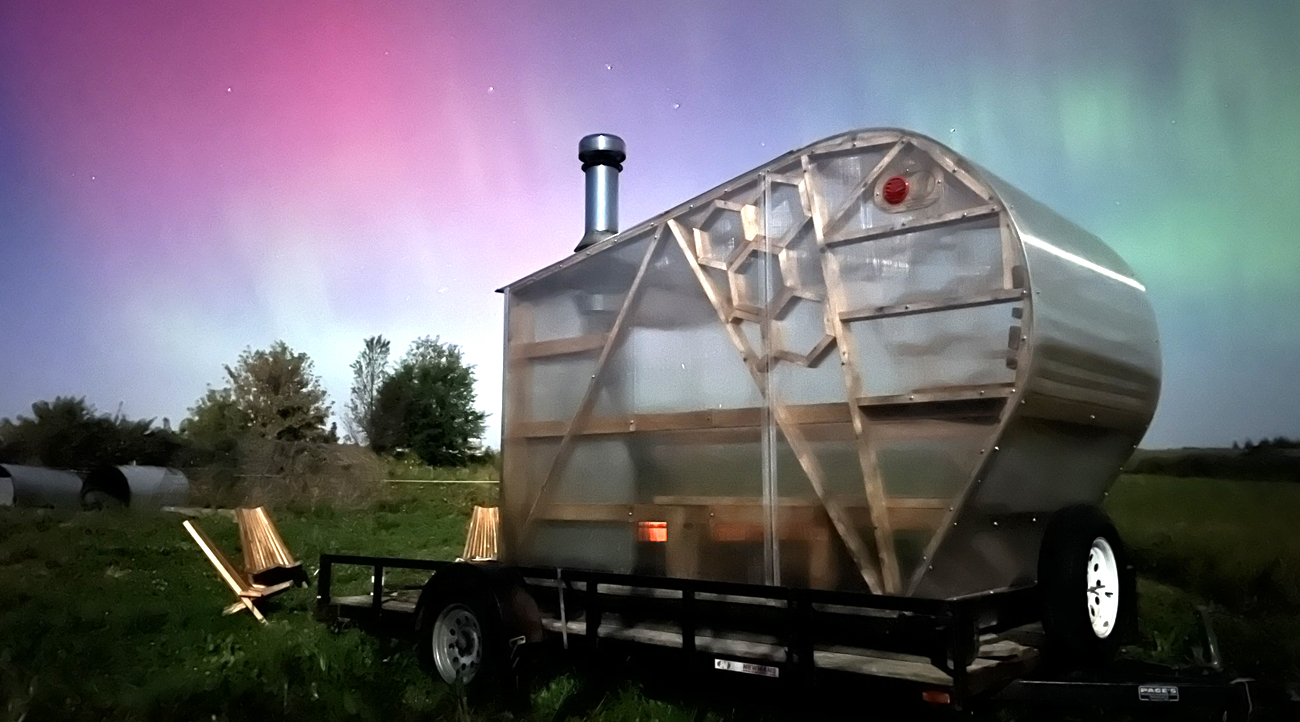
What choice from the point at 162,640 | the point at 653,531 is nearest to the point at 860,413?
the point at 653,531

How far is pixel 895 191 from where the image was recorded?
4359 millimetres

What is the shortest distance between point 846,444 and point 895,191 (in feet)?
4.06

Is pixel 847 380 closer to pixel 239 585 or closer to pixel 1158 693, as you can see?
pixel 1158 693

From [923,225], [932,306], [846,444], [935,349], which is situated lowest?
[846,444]

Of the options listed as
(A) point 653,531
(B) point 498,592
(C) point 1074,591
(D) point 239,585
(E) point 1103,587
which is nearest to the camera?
(C) point 1074,591

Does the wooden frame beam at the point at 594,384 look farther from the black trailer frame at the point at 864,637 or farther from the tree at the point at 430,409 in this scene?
the tree at the point at 430,409

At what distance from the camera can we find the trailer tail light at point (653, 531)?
5.01 metres

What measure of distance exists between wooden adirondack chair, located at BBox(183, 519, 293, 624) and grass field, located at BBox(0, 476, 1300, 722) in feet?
0.65

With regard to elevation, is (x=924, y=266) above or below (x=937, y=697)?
above

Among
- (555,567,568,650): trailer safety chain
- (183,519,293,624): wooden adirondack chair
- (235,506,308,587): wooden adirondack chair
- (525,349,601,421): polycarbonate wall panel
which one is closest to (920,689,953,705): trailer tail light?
(555,567,568,650): trailer safety chain

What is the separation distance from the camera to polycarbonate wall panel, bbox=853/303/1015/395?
3963mm

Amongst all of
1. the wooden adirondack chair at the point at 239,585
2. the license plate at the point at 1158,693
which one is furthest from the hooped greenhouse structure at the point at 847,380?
the wooden adirondack chair at the point at 239,585

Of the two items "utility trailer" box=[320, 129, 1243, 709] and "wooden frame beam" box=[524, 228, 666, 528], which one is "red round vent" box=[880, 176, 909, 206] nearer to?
"utility trailer" box=[320, 129, 1243, 709]

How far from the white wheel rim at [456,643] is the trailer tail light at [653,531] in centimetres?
102
